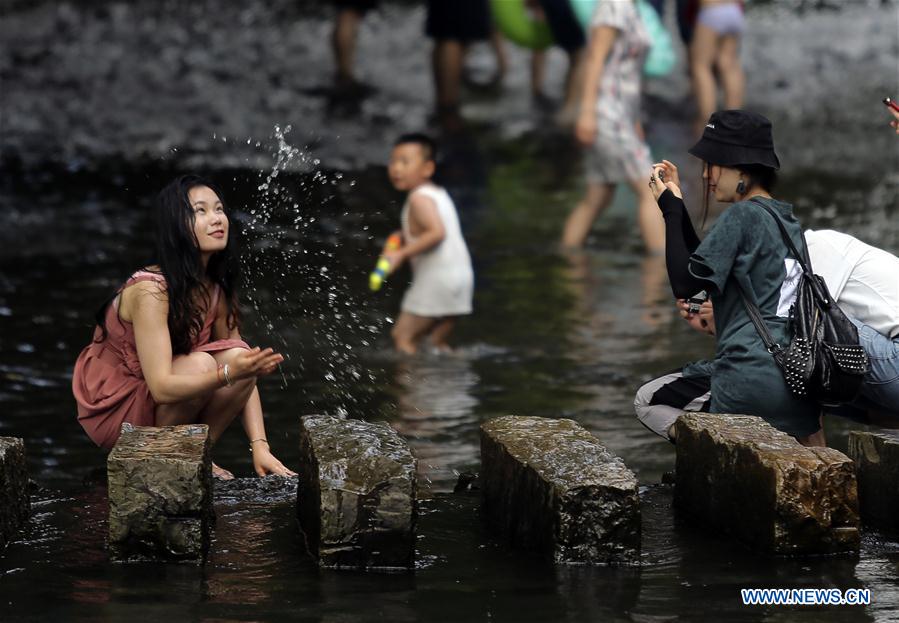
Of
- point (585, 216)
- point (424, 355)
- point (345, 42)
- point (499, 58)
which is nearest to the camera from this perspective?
point (424, 355)

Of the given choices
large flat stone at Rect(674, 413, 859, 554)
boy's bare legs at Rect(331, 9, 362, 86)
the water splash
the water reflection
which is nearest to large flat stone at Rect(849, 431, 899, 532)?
large flat stone at Rect(674, 413, 859, 554)

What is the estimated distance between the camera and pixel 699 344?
7.54 meters

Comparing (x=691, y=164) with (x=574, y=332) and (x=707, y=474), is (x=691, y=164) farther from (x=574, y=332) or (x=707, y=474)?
(x=707, y=474)

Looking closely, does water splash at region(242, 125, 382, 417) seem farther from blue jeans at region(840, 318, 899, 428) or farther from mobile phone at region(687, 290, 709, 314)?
blue jeans at region(840, 318, 899, 428)

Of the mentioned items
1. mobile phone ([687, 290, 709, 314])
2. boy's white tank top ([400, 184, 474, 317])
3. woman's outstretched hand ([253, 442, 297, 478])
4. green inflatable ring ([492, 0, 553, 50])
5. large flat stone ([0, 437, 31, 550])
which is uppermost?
green inflatable ring ([492, 0, 553, 50])

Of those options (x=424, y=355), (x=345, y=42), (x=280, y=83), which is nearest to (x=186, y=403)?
(x=424, y=355)

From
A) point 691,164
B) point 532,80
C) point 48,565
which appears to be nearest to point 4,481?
point 48,565

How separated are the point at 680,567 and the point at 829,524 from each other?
0.41m

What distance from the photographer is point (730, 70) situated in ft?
40.1

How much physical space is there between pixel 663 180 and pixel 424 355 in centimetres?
295

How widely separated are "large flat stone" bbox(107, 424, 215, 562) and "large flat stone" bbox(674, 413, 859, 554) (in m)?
1.42

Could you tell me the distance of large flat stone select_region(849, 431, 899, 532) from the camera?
4500 millimetres

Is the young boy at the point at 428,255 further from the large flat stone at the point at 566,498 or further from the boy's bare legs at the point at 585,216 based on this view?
the large flat stone at the point at 566,498

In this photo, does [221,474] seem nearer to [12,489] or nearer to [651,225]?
[12,489]
